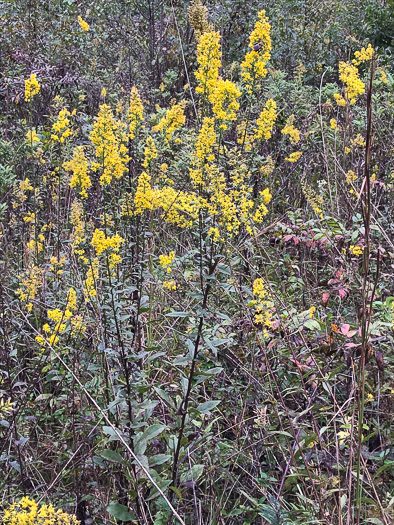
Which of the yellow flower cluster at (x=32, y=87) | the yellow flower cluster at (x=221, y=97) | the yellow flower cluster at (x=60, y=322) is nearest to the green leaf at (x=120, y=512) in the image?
the yellow flower cluster at (x=60, y=322)

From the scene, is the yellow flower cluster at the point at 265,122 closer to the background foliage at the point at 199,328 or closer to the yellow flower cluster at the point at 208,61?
the background foliage at the point at 199,328

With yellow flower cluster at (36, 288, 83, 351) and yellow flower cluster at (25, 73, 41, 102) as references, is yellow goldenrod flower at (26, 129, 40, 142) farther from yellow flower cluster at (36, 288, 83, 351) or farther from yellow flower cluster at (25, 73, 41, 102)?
yellow flower cluster at (36, 288, 83, 351)

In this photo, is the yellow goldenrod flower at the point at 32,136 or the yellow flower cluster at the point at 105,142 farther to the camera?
the yellow goldenrod flower at the point at 32,136

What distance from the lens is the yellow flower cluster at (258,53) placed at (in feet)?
8.87

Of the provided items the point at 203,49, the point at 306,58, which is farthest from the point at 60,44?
the point at 203,49

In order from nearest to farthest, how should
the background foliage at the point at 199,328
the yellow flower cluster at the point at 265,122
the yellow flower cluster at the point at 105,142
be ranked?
the background foliage at the point at 199,328 → the yellow flower cluster at the point at 105,142 → the yellow flower cluster at the point at 265,122

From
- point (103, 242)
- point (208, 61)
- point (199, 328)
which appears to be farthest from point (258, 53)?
point (199, 328)

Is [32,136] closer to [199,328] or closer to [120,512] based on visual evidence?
[199,328]

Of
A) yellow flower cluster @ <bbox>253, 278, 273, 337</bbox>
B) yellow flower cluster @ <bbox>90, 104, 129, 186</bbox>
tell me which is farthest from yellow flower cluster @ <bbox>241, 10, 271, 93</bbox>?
yellow flower cluster @ <bbox>253, 278, 273, 337</bbox>

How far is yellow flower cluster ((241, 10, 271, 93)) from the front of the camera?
2.71 m

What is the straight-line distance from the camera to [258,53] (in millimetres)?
2822

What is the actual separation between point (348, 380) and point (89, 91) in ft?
15.2

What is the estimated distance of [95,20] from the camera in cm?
818

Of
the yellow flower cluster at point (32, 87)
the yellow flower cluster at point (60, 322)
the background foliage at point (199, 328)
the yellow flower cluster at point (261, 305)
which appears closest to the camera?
the background foliage at point (199, 328)
